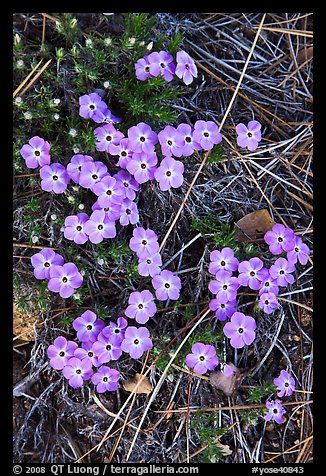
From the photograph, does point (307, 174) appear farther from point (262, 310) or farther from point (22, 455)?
point (22, 455)

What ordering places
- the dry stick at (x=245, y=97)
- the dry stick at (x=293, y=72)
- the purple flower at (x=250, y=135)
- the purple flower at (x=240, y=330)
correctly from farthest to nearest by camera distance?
the dry stick at (x=293, y=72), the dry stick at (x=245, y=97), the purple flower at (x=250, y=135), the purple flower at (x=240, y=330)

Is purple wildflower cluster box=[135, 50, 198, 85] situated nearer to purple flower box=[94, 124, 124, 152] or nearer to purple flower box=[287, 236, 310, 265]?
purple flower box=[94, 124, 124, 152]

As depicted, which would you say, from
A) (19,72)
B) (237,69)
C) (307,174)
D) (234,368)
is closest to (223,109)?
(237,69)

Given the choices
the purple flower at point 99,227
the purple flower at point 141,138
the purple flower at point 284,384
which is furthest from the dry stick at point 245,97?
the purple flower at point 284,384

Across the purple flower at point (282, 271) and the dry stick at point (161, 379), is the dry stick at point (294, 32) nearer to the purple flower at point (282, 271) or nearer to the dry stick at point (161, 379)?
the purple flower at point (282, 271)

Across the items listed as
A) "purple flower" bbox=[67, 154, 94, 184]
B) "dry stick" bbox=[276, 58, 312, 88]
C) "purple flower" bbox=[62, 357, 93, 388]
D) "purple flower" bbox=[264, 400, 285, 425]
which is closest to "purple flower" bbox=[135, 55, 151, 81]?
"purple flower" bbox=[67, 154, 94, 184]

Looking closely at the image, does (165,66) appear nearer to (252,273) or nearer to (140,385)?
(252,273)
